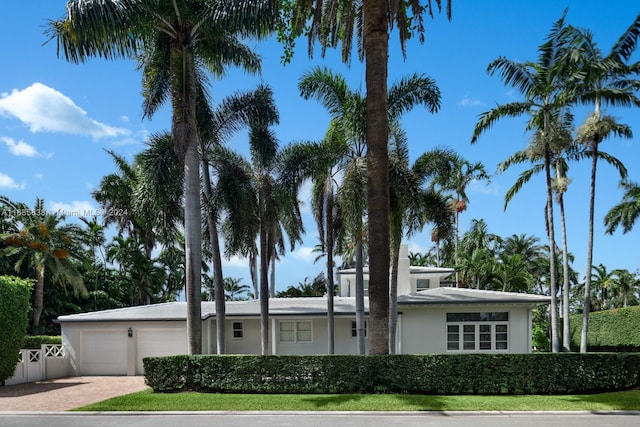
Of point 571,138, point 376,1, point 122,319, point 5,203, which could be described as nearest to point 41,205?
point 5,203

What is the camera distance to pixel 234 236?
2141cm

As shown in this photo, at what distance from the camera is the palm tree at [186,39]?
16734mm

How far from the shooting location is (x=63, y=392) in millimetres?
17703

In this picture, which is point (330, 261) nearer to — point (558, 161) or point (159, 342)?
point (159, 342)

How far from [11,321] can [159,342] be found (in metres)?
6.29

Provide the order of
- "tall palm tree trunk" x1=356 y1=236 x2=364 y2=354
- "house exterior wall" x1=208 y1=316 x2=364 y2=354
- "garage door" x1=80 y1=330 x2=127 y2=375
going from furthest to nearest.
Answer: "house exterior wall" x1=208 y1=316 x2=364 y2=354, "garage door" x1=80 y1=330 x2=127 y2=375, "tall palm tree trunk" x1=356 y1=236 x2=364 y2=354

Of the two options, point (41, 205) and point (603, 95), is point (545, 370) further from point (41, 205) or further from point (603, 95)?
point (41, 205)

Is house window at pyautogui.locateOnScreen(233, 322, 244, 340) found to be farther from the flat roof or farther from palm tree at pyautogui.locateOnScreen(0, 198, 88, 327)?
palm tree at pyautogui.locateOnScreen(0, 198, 88, 327)

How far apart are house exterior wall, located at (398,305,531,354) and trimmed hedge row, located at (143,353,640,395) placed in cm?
742

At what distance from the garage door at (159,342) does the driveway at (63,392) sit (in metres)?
1.29

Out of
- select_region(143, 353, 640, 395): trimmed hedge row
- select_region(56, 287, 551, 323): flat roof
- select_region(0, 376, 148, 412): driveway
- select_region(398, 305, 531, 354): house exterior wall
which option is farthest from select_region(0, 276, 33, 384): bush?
select_region(398, 305, 531, 354): house exterior wall

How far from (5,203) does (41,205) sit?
89.3 inches

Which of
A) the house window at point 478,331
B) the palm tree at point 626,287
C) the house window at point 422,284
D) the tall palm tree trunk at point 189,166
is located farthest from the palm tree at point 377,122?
the palm tree at point 626,287

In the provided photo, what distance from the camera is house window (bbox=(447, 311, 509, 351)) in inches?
925
